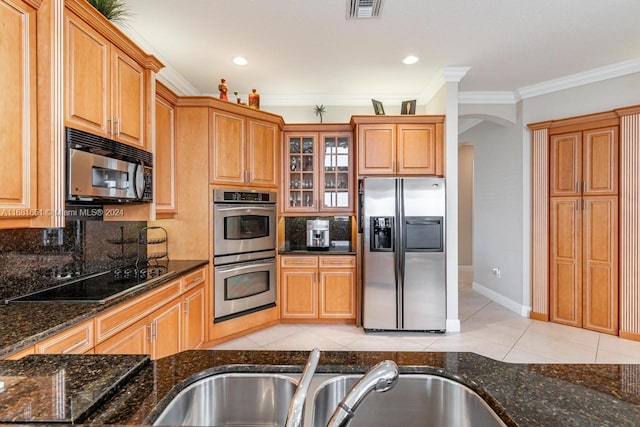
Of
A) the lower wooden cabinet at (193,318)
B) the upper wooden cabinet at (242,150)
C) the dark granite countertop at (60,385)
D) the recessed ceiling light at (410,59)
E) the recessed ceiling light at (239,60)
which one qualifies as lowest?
the lower wooden cabinet at (193,318)

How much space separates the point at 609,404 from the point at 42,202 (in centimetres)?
225

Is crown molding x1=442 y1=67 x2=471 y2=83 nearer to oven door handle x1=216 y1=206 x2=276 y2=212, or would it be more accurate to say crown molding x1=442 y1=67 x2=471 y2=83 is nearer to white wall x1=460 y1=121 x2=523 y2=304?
white wall x1=460 y1=121 x2=523 y2=304

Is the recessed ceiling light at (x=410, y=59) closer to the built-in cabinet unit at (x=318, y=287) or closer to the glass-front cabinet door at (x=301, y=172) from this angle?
the glass-front cabinet door at (x=301, y=172)

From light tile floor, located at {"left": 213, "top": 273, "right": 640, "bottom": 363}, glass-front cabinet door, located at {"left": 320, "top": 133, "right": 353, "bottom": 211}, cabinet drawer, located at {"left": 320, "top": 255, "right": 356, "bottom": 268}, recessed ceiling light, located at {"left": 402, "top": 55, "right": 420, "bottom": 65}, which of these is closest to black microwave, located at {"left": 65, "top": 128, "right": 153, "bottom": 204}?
light tile floor, located at {"left": 213, "top": 273, "right": 640, "bottom": 363}

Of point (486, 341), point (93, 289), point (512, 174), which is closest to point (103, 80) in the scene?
point (93, 289)

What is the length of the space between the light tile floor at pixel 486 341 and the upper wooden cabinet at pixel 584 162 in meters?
1.59

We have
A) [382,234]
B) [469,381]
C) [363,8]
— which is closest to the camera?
[469,381]

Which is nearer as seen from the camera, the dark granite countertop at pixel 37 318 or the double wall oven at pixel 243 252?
the dark granite countertop at pixel 37 318

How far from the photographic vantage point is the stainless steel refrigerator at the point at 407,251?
3.45 metres

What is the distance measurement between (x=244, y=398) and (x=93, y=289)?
1570 mm

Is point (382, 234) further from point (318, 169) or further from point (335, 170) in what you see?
point (318, 169)

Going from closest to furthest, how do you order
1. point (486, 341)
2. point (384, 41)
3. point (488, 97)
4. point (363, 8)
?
point (363, 8) < point (384, 41) < point (486, 341) < point (488, 97)

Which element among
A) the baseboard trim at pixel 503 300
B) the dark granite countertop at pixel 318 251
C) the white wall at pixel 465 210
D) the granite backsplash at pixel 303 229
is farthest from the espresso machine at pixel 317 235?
the white wall at pixel 465 210

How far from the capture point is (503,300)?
14.7ft
